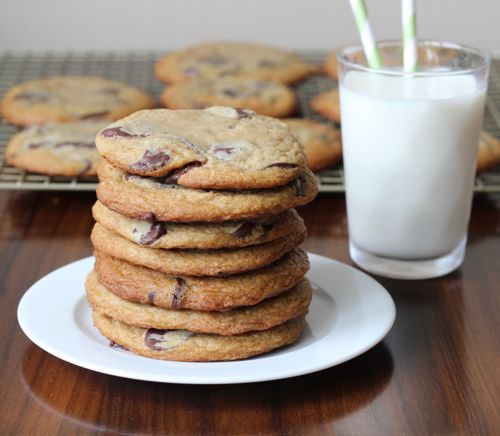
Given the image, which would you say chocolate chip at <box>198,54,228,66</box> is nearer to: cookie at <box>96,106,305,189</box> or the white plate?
the white plate

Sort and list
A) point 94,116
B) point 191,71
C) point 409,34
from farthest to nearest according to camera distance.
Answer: point 191,71 → point 94,116 → point 409,34

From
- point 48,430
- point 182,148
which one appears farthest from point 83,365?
point 182,148

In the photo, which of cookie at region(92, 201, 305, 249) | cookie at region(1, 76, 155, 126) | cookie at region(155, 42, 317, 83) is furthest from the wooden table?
cookie at region(155, 42, 317, 83)

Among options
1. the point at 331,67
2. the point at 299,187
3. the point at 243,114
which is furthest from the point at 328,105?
the point at 299,187

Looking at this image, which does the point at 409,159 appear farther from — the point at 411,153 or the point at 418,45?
the point at 418,45

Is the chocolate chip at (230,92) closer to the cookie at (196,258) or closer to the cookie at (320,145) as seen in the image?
the cookie at (320,145)

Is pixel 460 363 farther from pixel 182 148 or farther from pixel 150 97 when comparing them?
pixel 150 97
